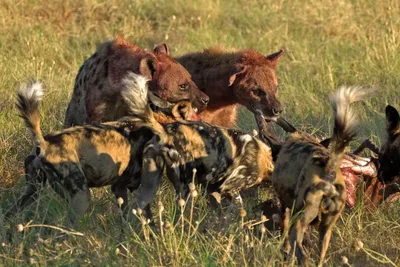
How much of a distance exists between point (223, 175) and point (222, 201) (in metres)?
0.60

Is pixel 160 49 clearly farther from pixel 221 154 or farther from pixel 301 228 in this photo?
pixel 301 228

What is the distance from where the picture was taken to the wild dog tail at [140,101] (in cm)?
519

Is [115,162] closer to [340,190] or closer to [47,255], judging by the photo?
[47,255]

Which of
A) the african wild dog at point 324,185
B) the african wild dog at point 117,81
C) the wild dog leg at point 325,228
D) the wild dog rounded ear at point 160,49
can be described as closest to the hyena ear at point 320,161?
the african wild dog at point 324,185

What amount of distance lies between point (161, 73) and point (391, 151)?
1736 millimetres

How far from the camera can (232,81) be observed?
6.79 meters

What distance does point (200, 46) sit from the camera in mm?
9953

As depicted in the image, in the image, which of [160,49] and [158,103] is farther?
[160,49]

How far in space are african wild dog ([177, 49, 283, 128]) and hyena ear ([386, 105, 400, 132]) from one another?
1096 millimetres

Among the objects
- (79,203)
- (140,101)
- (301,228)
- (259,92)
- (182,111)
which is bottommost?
(259,92)

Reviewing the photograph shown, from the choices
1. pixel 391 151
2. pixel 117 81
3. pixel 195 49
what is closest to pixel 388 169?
pixel 391 151

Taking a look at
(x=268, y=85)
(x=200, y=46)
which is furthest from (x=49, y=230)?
(x=200, y=46)

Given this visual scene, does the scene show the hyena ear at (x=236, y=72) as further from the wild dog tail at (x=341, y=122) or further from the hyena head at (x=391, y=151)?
the wild dog tail at (x=341, y=122)

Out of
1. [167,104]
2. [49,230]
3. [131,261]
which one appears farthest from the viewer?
[167,104]
